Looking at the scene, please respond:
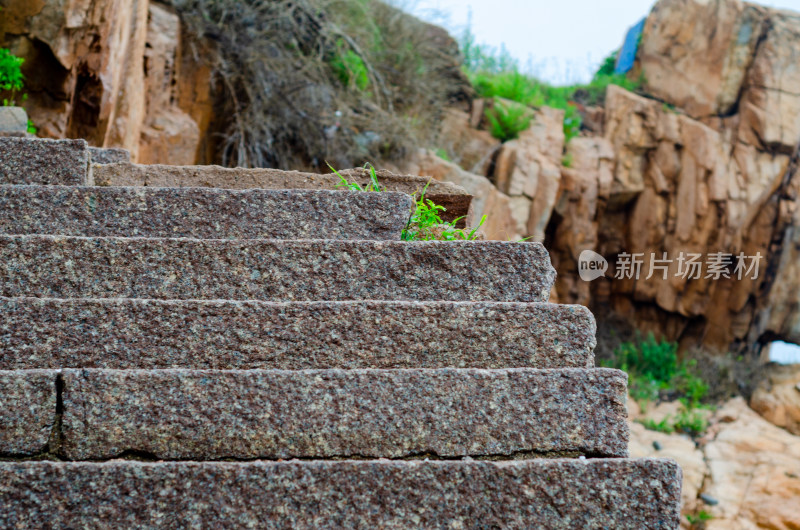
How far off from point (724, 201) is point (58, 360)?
419 inches

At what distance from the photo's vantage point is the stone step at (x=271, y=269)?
2.42 m

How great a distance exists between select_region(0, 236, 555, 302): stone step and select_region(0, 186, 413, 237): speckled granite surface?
0.30m

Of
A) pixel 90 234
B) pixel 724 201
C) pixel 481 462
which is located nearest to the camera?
pixel 481 462

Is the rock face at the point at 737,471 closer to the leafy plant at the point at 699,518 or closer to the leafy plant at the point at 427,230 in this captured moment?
the leafy plant at the point at 699,518

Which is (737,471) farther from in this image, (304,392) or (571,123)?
(304,392)

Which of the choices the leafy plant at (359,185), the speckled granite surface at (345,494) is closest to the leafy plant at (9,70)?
the leafy plant at (359,185)

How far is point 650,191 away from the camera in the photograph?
1140 centimetres

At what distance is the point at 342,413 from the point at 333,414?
0.03 m

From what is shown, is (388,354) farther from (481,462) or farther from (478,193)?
(478,193)

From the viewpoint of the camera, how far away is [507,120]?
1006 cm

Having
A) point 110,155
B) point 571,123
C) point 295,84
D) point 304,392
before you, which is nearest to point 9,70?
point 110,155

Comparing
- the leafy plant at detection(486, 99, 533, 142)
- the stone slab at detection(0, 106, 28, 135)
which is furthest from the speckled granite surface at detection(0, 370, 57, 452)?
the leafy plant at detection(486, 99, 533, 142)

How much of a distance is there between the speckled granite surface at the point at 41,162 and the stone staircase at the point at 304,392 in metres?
0.51

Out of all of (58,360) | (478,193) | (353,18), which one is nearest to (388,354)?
(58,360)
